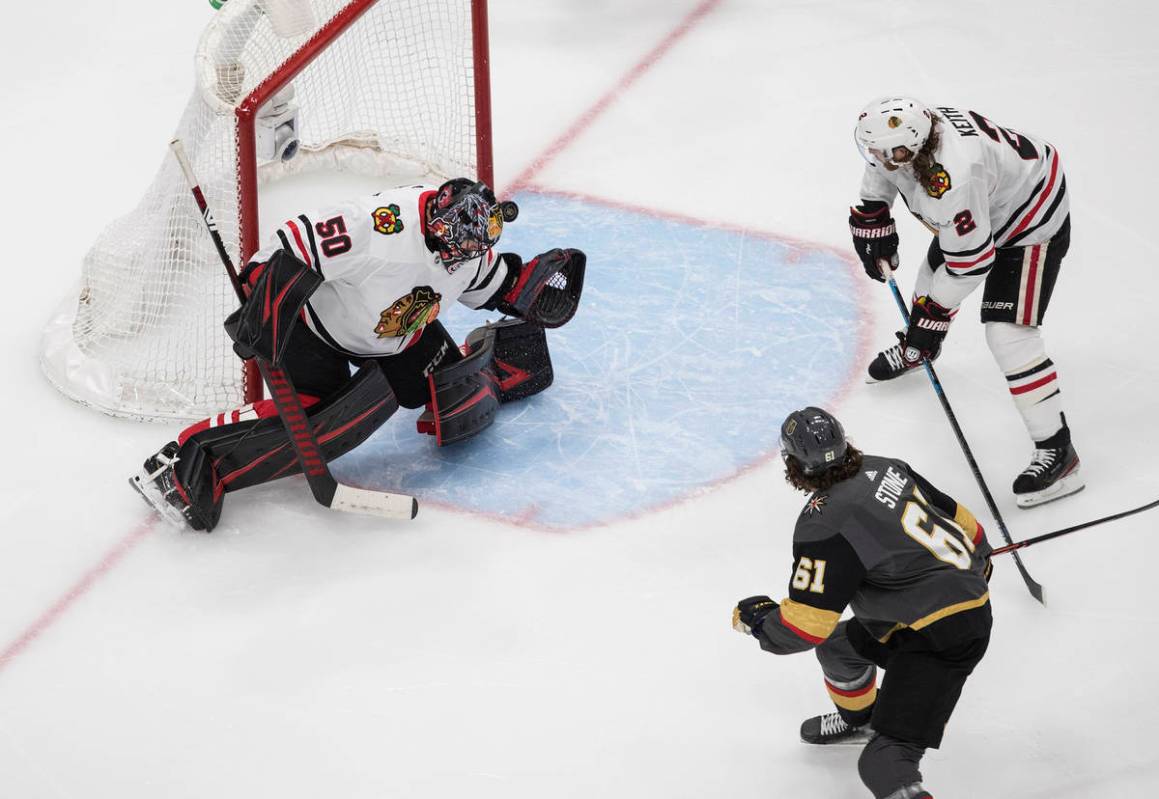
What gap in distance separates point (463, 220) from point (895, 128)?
1.08m

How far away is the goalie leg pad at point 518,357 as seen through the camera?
4.28m

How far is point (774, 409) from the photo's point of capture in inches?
170

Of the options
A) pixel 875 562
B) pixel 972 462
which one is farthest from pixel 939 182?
pixel 875 562

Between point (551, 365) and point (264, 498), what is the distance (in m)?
0.94

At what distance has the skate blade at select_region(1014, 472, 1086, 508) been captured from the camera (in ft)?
12.8

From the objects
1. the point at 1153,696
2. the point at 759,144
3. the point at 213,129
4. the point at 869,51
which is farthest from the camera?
the point at 869,51

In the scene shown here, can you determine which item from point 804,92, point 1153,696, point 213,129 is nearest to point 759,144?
point 804,92

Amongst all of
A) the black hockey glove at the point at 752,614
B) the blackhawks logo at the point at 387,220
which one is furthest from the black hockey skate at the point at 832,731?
the blackhawks logo at the point at 387,220

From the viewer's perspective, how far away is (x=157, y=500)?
3.87m

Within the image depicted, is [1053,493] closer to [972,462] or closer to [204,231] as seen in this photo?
[972,462]

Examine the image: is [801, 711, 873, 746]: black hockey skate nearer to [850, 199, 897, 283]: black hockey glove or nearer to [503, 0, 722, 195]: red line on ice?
[850, 199, 897, 283]: black hockey glove

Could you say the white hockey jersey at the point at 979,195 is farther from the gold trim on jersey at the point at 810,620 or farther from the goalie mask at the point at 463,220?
the gold trim on jersey at the point at 810,620

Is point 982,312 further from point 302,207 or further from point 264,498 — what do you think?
point 302,207

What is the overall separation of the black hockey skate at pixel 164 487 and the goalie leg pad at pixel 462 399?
0.69m
